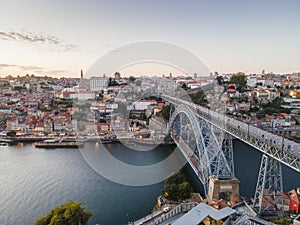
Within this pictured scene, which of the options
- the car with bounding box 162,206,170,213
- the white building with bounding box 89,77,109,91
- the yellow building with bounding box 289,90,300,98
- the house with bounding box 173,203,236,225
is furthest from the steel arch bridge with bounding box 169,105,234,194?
the yellow building with bounding box 289,90,300,98

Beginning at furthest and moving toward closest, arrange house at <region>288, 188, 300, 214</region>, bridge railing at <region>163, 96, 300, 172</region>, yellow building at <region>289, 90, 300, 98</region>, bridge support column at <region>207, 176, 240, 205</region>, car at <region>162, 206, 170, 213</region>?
yellow building at <region>289, 90, 300, 98</region> < bridge support column at <region>207, 176, 240, 205</region> < car at <region>162, 206, 170, 213</region> < house at <region>288, 188, 300, 214</region> < bridge railing at <region>163, 96, 300, 172</region>

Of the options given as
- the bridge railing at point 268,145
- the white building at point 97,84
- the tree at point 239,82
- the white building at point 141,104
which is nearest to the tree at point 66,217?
the bridge railing at point 268,145

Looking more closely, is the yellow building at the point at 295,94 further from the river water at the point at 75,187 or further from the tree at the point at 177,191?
the tree at the point at 177,191

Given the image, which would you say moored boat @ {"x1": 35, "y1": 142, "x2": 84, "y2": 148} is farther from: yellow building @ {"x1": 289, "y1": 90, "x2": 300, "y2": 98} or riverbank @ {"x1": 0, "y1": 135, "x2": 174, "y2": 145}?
yellow building @ {"x1": 289, "y1": 90, "x2": 300, "y2": 98}

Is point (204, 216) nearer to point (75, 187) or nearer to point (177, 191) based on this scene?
point (177, 191)

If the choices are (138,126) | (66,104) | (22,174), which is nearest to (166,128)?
(138,126)

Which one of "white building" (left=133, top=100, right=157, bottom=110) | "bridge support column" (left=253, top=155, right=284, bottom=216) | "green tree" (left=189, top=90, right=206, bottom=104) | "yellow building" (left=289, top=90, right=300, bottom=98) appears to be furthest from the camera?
"yellow building" (left=289, top=90, right=300, bottom=98)
